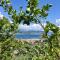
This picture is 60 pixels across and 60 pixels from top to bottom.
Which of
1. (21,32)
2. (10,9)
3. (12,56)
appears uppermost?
(10,9)

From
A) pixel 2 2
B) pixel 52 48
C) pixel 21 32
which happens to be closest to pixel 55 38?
pixel 52 48

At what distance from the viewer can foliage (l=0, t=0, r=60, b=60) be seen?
201 inches

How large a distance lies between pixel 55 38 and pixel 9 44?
70 cm

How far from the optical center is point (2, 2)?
5.27 m

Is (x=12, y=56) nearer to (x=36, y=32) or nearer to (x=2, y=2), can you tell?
(x=36, y=32)

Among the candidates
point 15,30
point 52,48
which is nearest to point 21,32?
point 15,30

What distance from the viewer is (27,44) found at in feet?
18.3

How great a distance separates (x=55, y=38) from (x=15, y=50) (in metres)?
0.66

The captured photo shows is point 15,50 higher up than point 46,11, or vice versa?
point 46,11

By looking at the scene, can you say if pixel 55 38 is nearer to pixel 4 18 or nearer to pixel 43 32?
pixel 43 32

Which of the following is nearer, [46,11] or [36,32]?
[46,11]

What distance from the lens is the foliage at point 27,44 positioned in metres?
5.12

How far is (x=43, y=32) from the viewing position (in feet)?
17.1

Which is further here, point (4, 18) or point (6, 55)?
point (6, 55)
